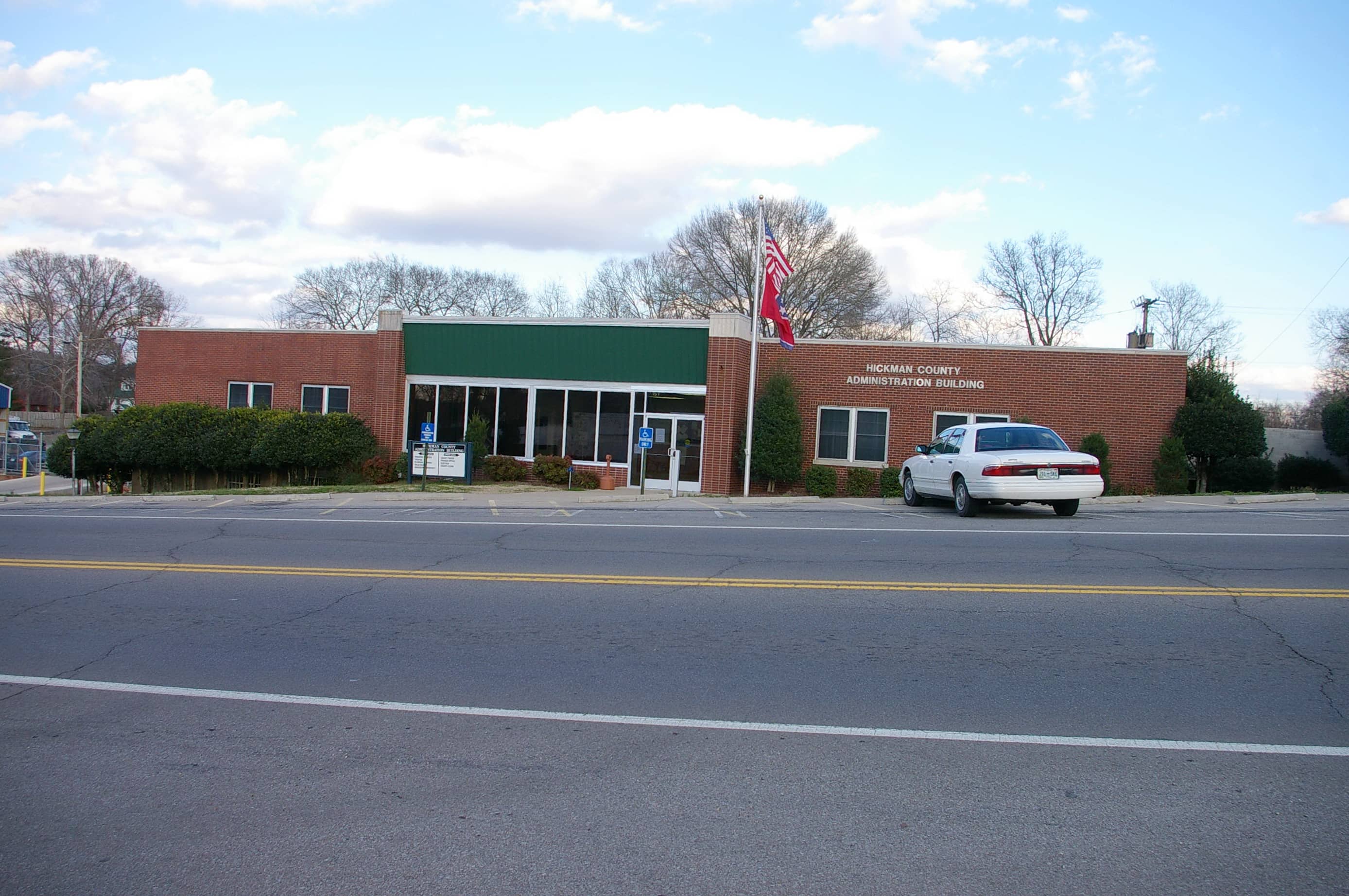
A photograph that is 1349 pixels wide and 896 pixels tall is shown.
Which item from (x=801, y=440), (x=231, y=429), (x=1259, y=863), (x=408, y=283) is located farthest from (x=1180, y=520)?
(x=408, y=283)

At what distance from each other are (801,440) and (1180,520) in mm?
10736

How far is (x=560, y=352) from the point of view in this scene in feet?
84.6

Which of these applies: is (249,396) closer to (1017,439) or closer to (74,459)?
(74,459)

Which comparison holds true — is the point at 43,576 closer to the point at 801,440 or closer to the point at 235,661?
the point at 235,661

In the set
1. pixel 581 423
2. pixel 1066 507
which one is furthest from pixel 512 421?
pixel 1066 507

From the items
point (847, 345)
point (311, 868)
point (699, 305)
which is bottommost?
point (311, 868)

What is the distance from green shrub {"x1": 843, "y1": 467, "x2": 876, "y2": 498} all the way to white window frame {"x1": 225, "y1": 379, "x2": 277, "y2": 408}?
17.9 meters

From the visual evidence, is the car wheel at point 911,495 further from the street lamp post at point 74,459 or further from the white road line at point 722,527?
the street lamp post at point 74,459

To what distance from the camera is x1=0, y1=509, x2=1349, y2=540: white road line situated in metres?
13.0

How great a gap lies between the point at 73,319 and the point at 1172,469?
264ft

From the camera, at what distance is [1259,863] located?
12.8ft

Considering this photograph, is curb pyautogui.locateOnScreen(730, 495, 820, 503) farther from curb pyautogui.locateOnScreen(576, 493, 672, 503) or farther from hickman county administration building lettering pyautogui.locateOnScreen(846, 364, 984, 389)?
hickman county administration building lettering pyautogui.locateOnScreen(846, 364, 984, 389)

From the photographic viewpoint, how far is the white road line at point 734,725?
5.22m

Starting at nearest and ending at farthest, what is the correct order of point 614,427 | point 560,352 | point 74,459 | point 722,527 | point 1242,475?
point 722,527 → point 1242,475 → point 614,427 → point 560,352 → point 74,459
